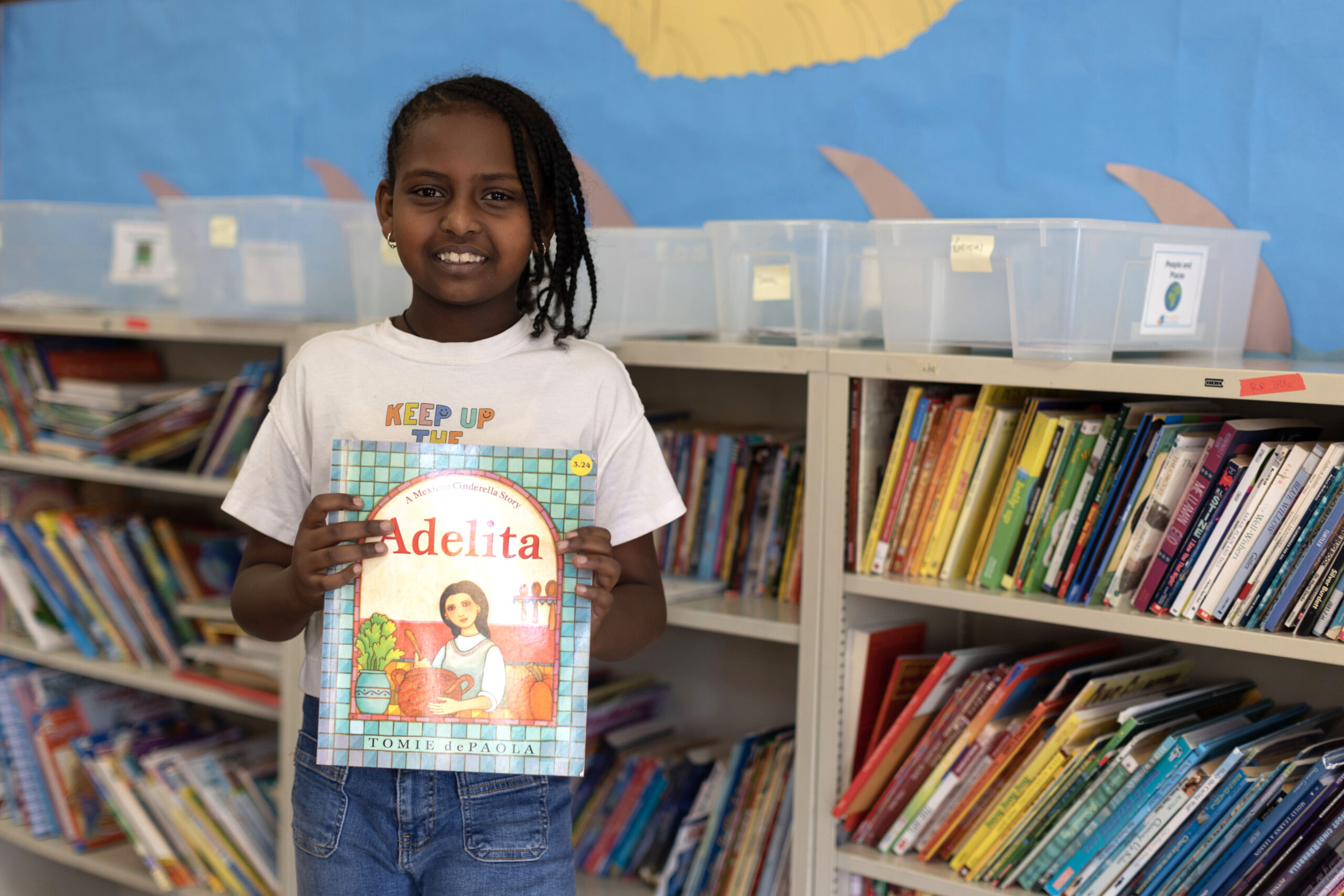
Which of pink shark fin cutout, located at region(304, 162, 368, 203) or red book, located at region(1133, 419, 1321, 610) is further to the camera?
pink shark fin cutout, located at region(304, 162, 368, 203)

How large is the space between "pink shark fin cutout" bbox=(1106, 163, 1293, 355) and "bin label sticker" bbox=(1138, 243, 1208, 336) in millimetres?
110

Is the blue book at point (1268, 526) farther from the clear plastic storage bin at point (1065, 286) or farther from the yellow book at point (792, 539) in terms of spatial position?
the yellow book at point (792, 539)

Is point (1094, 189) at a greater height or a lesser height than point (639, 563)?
greater

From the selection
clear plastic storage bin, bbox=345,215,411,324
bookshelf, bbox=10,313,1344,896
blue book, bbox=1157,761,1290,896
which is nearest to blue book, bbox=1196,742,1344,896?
blue book, bbox=1157,761,1290,896

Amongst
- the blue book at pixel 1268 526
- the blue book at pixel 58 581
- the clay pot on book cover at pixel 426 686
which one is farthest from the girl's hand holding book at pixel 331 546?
the blue book at pixel 58 581

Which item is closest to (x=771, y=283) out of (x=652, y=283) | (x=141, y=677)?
(x=652, y=283)

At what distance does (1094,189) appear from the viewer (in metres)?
1.88

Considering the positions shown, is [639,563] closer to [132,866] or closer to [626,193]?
[626,193]

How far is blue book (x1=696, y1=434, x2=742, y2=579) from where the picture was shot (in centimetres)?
197

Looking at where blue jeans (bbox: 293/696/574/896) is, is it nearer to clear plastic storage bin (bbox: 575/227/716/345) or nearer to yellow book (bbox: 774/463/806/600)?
yellow book (bbox: 774/463/806/600)

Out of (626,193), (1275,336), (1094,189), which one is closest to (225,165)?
(626,193)

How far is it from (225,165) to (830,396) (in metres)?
1.91

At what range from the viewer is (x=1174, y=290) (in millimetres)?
1592

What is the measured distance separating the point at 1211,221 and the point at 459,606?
49.7 inches
